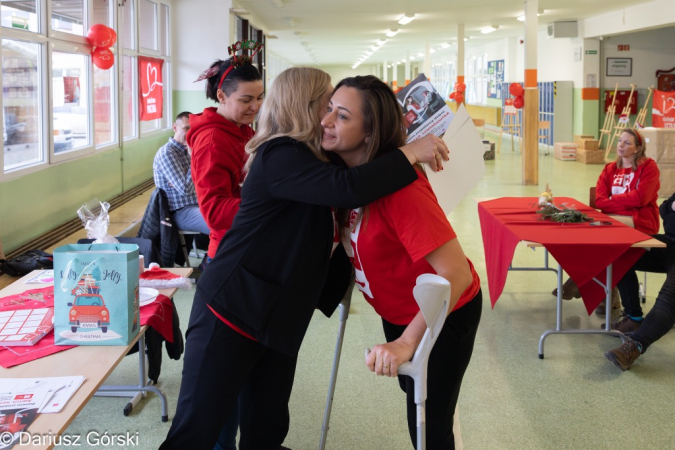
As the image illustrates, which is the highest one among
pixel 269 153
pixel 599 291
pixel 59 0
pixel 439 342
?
pixel 59 0

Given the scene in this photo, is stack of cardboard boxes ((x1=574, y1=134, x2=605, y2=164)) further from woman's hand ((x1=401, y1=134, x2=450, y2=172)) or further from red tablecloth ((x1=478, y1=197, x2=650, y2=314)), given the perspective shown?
woman's hand ((x1=401, y1=134, x2=450, y2=172))

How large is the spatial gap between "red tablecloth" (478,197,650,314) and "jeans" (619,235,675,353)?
0.24m

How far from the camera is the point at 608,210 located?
536 centimetres

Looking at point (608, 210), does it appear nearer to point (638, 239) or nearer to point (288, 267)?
point (638, 239)

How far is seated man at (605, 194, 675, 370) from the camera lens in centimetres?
398

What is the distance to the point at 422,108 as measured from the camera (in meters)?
2.38

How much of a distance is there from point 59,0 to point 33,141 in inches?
62.9

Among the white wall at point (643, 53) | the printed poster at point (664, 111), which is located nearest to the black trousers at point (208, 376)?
the printed poster at point (664, 111)

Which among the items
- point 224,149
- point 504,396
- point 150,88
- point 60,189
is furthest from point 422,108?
point 150,88

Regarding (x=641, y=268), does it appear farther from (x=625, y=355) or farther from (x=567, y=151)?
(x=567, y=151)

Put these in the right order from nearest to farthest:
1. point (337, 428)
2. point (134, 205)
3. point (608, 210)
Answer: point (337, 428)
point (608, 210)
point (134, 205)

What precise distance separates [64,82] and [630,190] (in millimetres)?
5431

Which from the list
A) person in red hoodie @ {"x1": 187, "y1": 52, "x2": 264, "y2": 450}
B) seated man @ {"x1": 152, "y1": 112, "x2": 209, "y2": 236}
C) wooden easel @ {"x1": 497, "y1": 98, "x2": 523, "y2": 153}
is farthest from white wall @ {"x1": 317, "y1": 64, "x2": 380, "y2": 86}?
person in red hoodie @ {"x1": 187, "y1": 52, "x2": 264, "y2": 450}

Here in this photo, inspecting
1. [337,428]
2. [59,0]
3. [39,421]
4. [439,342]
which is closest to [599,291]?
[337,428]
